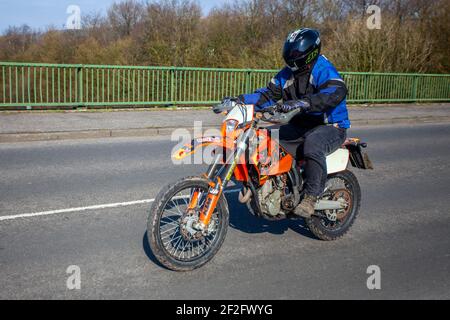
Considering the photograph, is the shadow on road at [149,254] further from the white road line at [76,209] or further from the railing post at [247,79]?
the railing post at [247,79]

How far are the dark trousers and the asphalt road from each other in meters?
0.67

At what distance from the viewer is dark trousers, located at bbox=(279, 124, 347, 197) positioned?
4812 millimetres

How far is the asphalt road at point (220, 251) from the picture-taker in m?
4.11

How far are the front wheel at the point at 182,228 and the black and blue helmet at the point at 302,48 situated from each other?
142 cm

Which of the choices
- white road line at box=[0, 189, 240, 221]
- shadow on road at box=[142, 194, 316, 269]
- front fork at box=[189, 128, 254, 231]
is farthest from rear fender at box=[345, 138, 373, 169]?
white road line at box=[0, 189, 240, 221]

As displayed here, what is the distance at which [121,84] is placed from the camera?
609 inches

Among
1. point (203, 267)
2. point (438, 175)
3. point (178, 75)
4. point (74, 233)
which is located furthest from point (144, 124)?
point (203, 267)

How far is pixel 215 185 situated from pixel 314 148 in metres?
1.05

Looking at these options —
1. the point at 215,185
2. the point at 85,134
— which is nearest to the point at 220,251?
the point at 215,185

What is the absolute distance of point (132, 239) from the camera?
5.12m

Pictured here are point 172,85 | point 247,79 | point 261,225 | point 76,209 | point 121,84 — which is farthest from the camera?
point 247,79

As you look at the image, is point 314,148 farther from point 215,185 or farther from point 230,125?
point 215,185

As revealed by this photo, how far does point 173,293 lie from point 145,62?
23537mm
